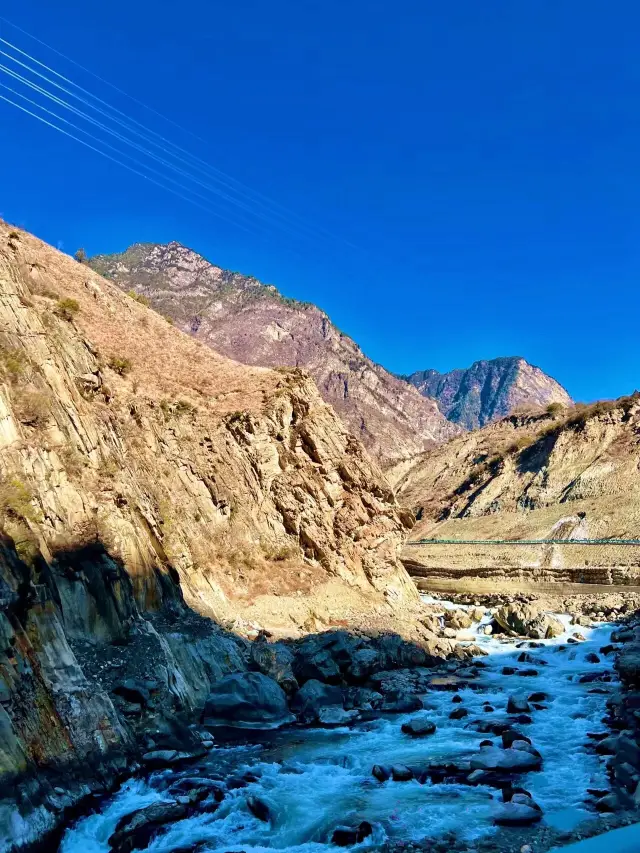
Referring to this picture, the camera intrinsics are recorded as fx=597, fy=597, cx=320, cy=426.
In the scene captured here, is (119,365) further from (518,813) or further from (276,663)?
(518,813)

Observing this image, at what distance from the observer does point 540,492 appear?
52906 millimetres

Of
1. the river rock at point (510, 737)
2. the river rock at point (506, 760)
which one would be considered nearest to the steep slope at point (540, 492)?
the river rock at point (510, 737)

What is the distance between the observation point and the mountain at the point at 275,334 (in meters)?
124

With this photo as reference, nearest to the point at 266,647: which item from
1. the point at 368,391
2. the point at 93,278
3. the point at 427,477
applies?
the point at 93,278

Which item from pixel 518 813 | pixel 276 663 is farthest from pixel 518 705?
pixel 276 663

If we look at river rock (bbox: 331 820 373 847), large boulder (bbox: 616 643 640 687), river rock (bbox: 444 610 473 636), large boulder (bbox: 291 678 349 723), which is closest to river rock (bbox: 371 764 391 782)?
river rock (bbox: 331 820 373 847)

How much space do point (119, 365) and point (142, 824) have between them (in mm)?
20953

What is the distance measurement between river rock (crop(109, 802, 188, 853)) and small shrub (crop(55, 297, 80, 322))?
17793 mm

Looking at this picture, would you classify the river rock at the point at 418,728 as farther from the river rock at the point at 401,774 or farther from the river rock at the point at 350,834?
the river rock at the point at 350,834

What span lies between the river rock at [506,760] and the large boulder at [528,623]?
1549cm

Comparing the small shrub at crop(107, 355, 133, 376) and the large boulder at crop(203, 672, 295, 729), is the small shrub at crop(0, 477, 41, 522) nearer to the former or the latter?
the large boulder at crop(203, 672, 295, 729)

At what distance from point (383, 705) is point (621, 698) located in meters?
6.65

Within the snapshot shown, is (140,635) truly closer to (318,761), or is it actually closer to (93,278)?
(318,761)

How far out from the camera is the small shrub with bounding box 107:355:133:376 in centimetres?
2756
